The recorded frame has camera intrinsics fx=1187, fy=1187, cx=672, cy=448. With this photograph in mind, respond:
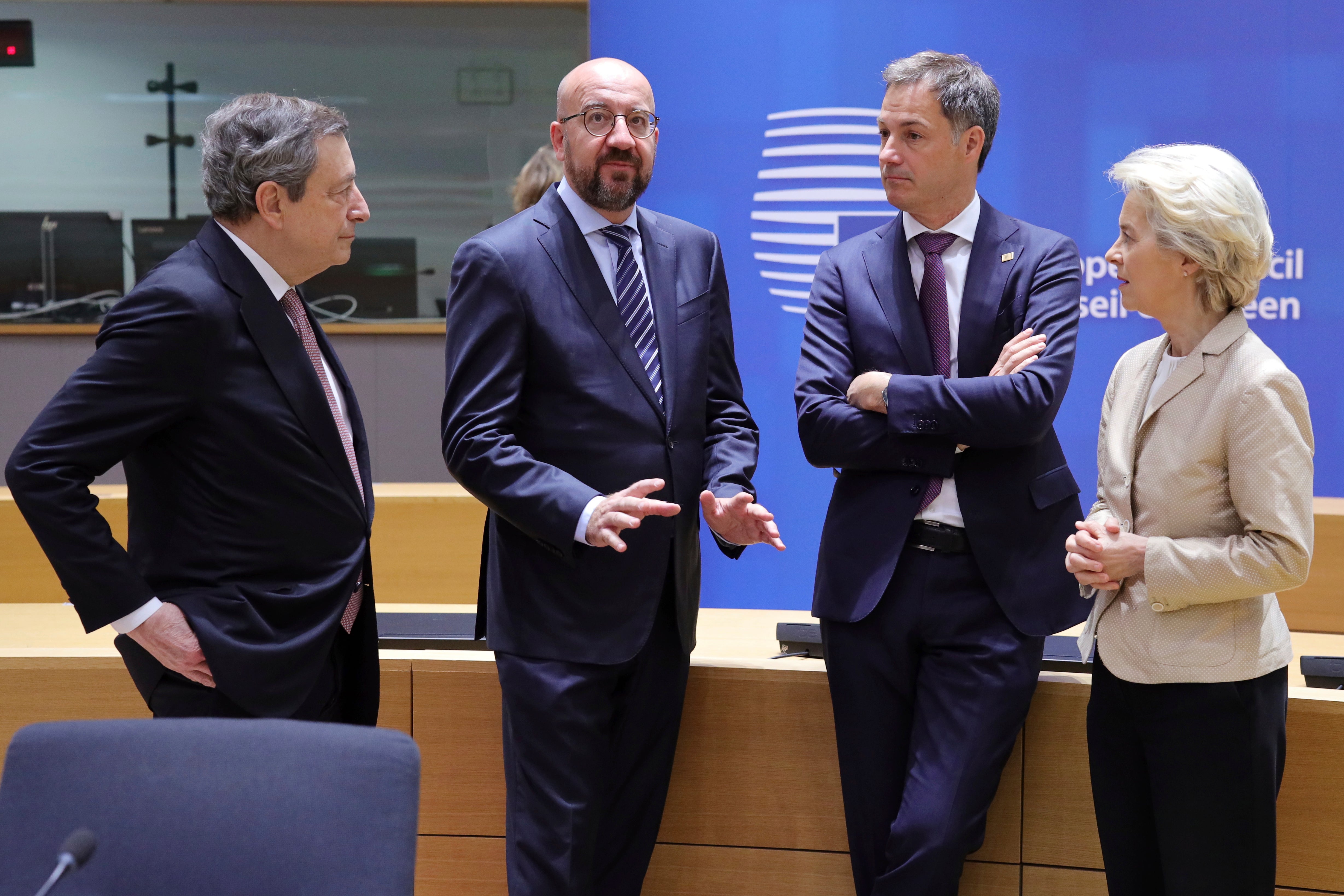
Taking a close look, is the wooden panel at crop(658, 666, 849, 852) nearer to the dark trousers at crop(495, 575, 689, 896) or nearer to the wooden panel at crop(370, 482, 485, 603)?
the dark trousers at crop(495, 575, 689, 896)

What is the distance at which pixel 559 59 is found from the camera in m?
8.59

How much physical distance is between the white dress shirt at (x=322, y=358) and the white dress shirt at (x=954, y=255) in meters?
1.10

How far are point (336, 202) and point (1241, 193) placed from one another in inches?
59.4

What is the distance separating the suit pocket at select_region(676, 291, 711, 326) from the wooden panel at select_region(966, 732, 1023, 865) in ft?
3.56

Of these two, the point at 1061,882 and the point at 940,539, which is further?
the point at 1061,882

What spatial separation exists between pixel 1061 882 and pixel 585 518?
4.30ft

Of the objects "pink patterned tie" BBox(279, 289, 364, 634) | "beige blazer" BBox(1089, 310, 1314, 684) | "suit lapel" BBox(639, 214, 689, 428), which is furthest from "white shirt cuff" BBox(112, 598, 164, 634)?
"beige blazer" BBox(1089, 310, 1314, 684)

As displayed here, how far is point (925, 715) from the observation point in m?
2.17

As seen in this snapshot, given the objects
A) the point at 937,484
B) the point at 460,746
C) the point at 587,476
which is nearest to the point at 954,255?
the point at 937,484

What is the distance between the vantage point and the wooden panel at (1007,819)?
7.98 ft

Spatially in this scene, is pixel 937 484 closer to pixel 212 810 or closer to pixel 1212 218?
pixel 1212 218

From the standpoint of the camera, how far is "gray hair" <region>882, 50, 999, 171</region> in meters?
2.28

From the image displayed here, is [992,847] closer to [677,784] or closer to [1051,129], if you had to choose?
[677,784]

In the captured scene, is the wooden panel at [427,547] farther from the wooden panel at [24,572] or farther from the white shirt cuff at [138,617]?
the white shirt cuff at [138,617]
